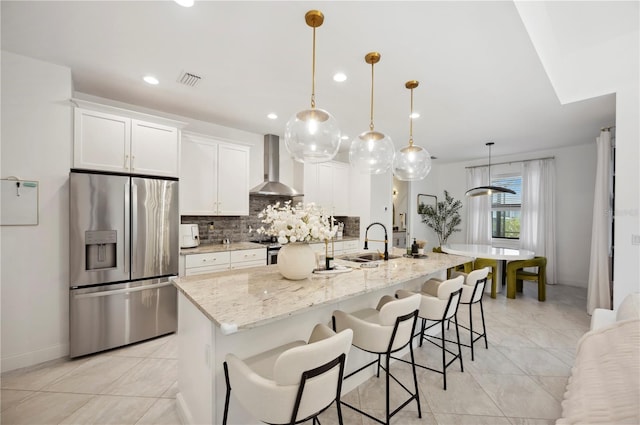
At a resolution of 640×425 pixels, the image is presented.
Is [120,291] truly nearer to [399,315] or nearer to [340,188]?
[399,315]

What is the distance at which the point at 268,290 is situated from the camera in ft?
5.43

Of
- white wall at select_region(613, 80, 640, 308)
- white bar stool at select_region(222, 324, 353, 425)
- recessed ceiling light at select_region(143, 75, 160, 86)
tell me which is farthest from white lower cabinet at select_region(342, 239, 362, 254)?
white bar stool at select_region(222, 324, 353, 425)

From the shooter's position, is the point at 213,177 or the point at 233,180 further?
the point at 233,180

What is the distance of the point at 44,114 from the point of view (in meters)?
2.43

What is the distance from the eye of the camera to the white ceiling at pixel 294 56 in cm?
179

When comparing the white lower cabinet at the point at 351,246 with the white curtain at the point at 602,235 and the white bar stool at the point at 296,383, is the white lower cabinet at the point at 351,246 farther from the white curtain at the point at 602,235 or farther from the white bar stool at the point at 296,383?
the white bar stool at the point at 296,383

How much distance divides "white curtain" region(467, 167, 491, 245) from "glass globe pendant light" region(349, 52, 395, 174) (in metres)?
5.05

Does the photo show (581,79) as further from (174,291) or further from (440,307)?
(174,291)

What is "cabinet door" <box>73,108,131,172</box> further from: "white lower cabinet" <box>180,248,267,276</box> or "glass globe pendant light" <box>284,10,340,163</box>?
"glass globe pendant light" <box>284,10,340,163</box>

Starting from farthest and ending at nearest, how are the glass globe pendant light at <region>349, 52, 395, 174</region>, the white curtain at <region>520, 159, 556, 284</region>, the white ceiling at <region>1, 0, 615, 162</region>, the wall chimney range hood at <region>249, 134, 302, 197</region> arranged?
the white curtain at <region>520, 159, 556, 284</region>, the wall chimney range hood at <region>249, 134, 302, 197</region>, the glass globe pendant light at <region>349, 52, 395, 174</region>, the white ceiling at <region>1, 0, 615, 162</region>

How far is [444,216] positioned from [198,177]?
588cm

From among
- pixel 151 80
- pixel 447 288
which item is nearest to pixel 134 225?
pixel 151 80

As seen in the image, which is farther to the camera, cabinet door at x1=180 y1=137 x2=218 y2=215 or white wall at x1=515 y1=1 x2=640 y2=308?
cabinet door at x1=180 y1=137 x2=218 y2=215

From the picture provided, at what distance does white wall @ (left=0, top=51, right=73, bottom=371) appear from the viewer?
89.9 inches
